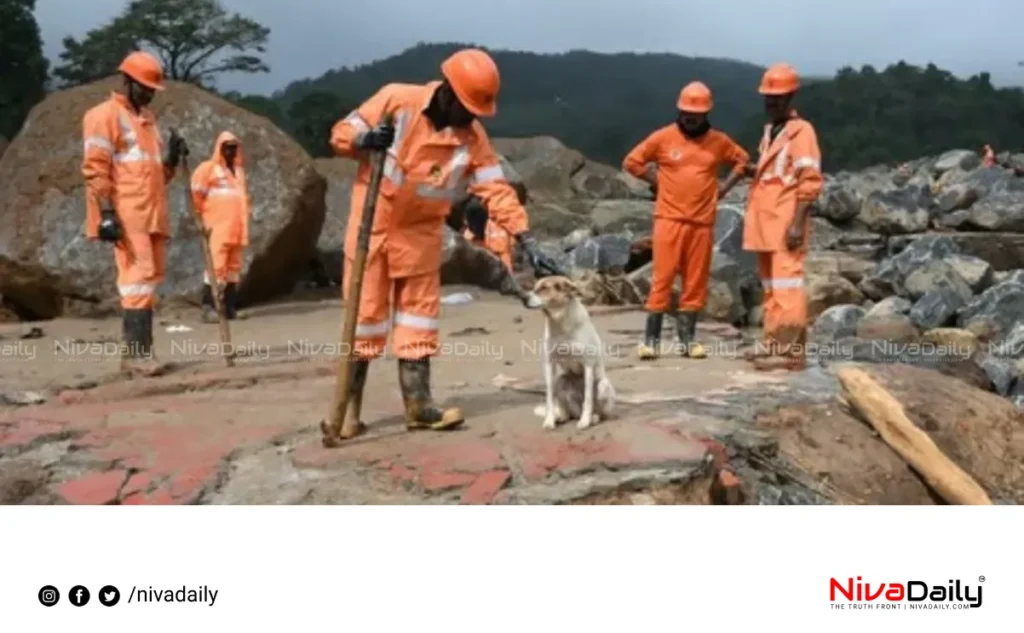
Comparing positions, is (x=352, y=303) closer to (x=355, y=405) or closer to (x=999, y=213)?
(x=355, y=405)

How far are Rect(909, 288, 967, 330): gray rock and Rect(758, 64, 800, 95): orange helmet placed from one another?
2.66 metres

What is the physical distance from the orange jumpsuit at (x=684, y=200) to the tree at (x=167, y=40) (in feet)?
4.97

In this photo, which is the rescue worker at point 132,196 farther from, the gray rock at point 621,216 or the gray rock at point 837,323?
the gray rock at point 621,216

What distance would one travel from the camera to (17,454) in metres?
3.35

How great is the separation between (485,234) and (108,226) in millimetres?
4209

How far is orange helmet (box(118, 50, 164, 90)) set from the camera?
4.61m

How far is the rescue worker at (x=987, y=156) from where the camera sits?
830 centimetres
